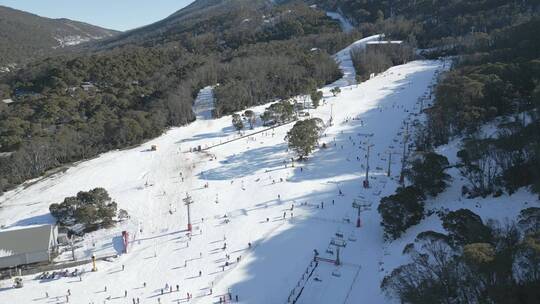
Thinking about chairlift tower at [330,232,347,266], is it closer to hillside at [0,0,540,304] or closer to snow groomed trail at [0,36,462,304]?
hillside at [0,0,540,304]

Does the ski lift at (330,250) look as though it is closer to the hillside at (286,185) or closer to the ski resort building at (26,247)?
the hillside at (286,185)

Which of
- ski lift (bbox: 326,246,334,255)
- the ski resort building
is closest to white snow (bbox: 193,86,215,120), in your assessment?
the ski resort building

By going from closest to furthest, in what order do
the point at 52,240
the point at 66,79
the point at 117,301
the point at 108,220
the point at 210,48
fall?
the point at 117,301 → the point at 52,240 → the point at 108,220 → the point at 66,79 → the point at 210,48

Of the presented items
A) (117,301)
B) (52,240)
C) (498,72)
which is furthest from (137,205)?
(498,72)

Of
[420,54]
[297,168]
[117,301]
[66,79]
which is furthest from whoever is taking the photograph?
[420,54]

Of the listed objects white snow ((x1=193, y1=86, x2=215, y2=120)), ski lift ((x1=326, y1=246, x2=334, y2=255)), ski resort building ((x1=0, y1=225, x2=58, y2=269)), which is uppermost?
white snow ((x1=193, y1=86, x2=215, y2=120))

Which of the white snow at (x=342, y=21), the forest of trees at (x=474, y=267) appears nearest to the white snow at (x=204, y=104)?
the forest of trees at (x=474, y=267)

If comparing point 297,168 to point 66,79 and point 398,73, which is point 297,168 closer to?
point 398,73
